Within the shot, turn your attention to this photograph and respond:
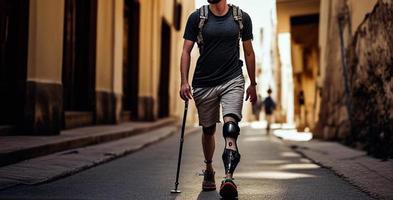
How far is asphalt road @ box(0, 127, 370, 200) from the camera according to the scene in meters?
4.74

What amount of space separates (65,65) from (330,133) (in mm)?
5437

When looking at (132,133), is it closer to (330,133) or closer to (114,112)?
(114,112)

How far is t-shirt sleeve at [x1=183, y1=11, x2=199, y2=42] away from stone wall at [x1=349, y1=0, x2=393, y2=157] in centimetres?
349

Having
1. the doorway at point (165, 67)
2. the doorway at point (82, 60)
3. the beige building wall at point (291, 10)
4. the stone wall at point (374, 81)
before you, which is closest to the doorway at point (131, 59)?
the doorway at point (82, 60)

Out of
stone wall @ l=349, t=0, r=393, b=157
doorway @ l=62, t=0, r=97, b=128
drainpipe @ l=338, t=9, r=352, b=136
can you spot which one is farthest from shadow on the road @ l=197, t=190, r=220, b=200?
doorway @ l=62, t=0, r=97, b=128

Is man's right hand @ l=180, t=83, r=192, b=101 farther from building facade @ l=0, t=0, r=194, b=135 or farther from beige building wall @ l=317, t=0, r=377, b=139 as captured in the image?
beige building wall @ l=317, t=0, r=377, b=139

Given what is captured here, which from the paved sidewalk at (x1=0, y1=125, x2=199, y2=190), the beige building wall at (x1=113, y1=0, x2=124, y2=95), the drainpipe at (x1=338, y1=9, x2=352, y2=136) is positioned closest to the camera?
the paved sidewalk at (x1=0, y1=125, x2=199, y2=190)

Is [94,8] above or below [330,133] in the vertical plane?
above

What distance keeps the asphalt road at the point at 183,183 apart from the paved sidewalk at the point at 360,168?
11cm

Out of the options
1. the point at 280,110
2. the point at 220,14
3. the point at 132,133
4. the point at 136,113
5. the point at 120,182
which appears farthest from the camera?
the point at 280,110

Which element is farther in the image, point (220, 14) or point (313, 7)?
point (313, 7)

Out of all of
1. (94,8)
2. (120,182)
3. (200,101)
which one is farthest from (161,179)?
(94,8)

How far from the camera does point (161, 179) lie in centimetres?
587

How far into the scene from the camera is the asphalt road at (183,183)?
4741mm
